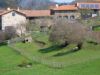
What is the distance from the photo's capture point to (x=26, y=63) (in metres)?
39.6

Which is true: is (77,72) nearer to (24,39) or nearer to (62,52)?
(62,52)

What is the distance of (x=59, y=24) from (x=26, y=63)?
13.0 meters

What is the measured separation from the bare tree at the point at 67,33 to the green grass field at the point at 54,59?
102cm

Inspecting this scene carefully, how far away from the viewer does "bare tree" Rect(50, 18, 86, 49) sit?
46344 millimetres

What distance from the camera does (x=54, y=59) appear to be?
4206 cm

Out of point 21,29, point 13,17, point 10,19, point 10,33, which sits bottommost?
point 10,33

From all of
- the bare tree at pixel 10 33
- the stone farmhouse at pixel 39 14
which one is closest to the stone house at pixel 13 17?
the stone farmhouse at pixel 39 14

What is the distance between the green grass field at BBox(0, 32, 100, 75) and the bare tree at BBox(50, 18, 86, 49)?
1025 millimetres

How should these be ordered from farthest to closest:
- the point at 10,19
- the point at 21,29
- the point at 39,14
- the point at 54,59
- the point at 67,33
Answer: the point at 39,14 → the point at 10,19 → the point at 21,29 → the point at 67,33 → the point at 54,59

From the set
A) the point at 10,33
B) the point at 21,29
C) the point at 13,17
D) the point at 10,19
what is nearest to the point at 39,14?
the point at 13,17

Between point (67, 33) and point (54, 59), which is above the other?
point (67, 33)

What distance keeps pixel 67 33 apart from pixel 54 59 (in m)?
6.86

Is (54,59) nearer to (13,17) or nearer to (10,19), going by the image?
(13,17)

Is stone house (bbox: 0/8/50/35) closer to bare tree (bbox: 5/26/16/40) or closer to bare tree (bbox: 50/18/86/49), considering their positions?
bare tree (bbox: 5/26/16/40)
